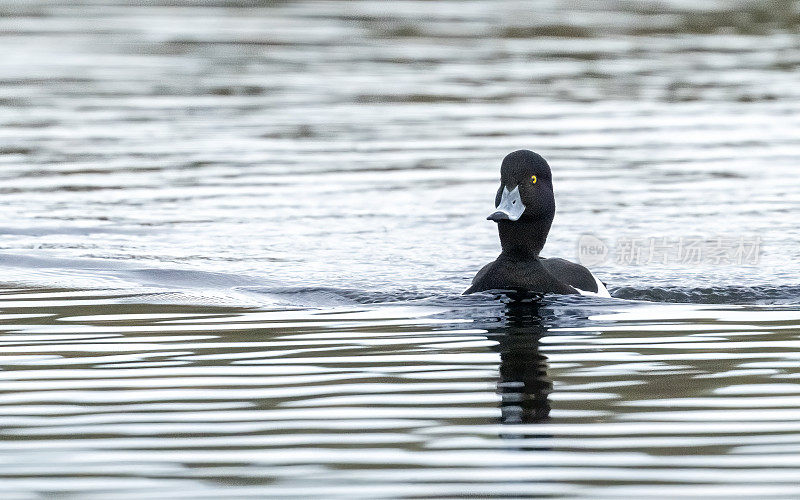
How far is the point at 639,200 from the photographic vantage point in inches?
594

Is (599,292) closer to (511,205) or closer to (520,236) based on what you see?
(520,236)

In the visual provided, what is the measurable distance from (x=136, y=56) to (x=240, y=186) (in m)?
9.62

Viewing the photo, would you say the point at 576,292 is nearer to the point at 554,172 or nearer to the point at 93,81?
the point at 554,172

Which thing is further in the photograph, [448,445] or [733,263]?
[733,263]

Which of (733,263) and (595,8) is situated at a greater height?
(595,8)

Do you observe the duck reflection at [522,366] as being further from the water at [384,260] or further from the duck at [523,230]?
the duck at [523,230]

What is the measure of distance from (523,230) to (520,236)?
0.05 metres

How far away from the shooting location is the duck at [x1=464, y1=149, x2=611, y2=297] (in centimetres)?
1017

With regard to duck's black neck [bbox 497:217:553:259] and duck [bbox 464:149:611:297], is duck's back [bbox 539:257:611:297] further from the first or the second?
duck's black neck [bbox 497:217:553:259]

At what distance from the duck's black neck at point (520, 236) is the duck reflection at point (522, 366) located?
434 mm

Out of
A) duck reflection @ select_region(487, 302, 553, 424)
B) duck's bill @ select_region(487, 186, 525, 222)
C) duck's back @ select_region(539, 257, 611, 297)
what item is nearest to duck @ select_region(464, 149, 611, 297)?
duck's bill @ select_region(487, 186, 525, 222)

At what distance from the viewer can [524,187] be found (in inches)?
403

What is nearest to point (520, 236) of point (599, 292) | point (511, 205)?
point (511, 205)

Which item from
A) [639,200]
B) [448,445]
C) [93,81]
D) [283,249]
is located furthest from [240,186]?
[448,445]
